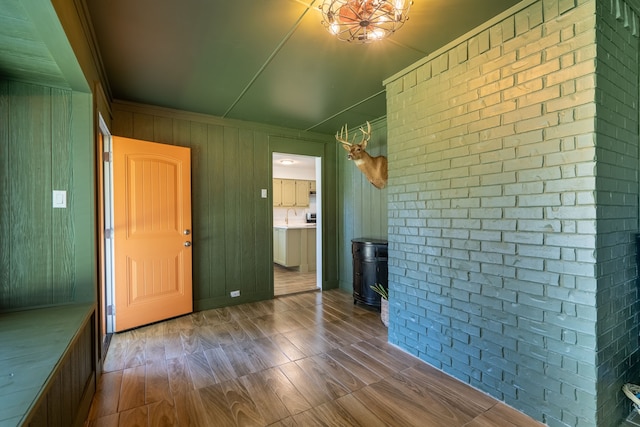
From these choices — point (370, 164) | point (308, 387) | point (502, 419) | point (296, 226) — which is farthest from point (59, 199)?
point (296, 226)

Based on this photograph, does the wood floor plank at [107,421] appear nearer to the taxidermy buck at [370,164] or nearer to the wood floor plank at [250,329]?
the wood floor plank at [250,329]

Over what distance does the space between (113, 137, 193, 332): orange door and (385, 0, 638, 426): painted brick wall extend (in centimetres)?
271

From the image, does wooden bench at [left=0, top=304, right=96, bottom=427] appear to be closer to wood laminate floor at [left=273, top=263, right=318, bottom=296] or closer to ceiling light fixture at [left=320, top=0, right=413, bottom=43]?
ceiling light fixture at [left=320, top=0, right=413, bottom=43]

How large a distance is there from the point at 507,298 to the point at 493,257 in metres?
0.26

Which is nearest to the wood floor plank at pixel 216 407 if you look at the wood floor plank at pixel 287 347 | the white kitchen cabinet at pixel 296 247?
the wood floor plank at pixel 287 347

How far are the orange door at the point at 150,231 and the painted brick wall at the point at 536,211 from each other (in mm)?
2710

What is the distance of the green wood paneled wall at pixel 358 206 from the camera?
386 centimetres

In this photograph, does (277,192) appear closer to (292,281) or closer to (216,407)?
(292,281)

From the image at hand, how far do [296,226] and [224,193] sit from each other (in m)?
2.40

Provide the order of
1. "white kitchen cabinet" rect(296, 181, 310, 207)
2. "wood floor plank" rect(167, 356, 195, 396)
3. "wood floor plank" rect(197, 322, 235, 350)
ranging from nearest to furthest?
"wood floor plank" rect(167, 356, 195, 396) < "wood floor plank" rect(197, 322, 235, 350) < "white kitchen cabinet" rect(296, 181, 310, 207)

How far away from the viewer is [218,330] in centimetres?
299

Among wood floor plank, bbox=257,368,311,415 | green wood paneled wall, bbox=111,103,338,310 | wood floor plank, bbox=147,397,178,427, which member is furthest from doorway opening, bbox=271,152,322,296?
wood floor plank, bbox=147,397,178,427

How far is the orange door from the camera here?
9.71 ft

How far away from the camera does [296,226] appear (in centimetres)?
600
